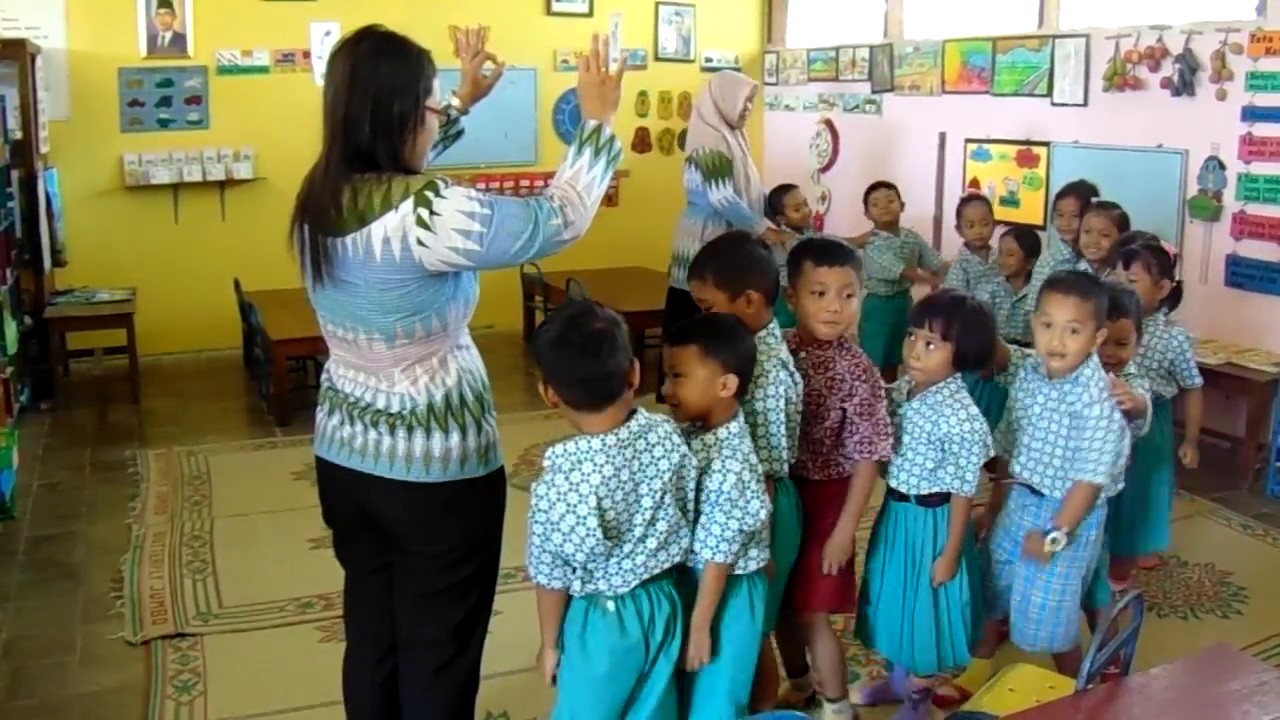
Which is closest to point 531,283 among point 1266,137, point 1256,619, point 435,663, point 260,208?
point 260,208

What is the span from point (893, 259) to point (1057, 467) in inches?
88.2

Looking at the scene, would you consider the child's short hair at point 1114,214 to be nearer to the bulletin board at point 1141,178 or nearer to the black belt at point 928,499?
the bulletin board at point 1141,178

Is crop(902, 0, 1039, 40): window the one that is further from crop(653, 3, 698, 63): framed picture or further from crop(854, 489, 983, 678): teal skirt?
crop(854, 489, 983, 678): teal skirt

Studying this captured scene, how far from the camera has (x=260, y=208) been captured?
22.1 ft

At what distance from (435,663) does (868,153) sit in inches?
193

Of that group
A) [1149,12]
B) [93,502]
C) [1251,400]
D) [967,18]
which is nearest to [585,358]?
[93,502]

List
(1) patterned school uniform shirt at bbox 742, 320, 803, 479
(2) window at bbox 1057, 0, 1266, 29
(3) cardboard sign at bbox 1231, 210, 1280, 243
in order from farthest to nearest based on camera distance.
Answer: (2) window at bbox 1057, 0, 1266, 29 < (3) cardboard sign at bbox 1231, 210, 1280, 243 < (1) patterned school uniform shirt at bbox 742, 320, 803, 479

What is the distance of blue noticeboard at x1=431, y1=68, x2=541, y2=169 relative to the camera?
23.0 ft

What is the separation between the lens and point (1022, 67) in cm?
538

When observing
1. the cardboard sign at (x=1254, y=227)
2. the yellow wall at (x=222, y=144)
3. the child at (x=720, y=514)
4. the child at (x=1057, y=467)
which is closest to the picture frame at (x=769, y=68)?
the yellow wall at (x=222, y=144)

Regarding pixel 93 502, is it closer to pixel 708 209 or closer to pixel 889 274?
pixel 708 209

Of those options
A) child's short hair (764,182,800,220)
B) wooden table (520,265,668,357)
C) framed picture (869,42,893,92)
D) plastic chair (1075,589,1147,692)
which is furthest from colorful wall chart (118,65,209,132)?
plastic chair (1075,589,1147,692)

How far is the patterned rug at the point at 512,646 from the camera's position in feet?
9.28

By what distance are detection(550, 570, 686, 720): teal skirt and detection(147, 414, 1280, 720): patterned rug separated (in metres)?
0.79
